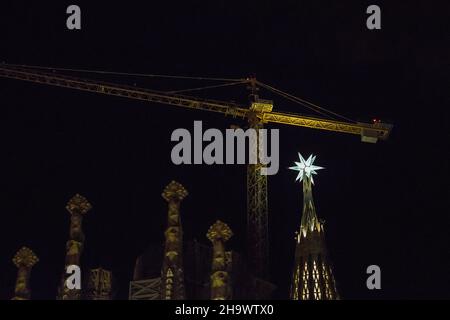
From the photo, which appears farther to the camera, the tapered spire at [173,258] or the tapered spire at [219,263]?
the tapered spire at [173,258]

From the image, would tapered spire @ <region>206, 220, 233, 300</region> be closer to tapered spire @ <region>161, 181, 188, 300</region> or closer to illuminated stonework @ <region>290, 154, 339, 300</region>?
tapered spire @ <region>161, 181, 188, 300</region>

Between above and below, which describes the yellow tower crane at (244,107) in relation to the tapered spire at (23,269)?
above

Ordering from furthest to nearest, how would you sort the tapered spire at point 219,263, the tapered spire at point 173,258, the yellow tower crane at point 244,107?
the yellow tower crane at point 244,107 → the tapered spire at point 173,258 → the tapered spire at point 219,263

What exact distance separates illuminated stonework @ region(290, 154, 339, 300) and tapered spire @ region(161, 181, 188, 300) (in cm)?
3354

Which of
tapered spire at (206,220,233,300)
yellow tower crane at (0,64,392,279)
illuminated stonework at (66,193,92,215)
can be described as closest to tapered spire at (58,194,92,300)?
illuminated stonework at (66,193,92,215)

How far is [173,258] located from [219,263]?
568 cm

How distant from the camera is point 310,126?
146125mm

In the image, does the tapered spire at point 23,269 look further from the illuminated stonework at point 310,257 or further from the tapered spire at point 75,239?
the illuminated stonework at point 310,257

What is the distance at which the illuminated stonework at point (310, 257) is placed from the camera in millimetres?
136375

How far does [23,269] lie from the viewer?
108 m

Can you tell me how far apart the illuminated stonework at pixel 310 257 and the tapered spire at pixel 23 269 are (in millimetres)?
42829

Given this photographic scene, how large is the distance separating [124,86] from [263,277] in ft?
116

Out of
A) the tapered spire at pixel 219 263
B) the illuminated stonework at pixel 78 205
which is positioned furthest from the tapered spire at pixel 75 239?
the tapered spire at pixel 219 263

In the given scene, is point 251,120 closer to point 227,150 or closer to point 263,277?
point 227,150
